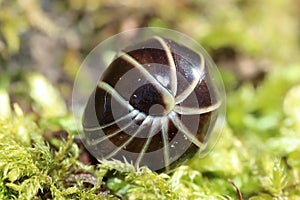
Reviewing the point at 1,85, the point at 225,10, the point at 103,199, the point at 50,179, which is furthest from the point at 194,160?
the point at 225,10

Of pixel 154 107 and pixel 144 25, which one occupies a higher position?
pixel 144 25

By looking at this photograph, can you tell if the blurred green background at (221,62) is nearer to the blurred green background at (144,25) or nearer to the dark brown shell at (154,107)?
the blurred green background at (144,25)

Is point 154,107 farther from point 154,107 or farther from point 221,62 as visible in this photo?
point 221,62

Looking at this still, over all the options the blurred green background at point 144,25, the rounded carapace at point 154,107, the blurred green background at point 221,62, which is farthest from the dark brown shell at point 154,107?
the blurred green background at point 144,25

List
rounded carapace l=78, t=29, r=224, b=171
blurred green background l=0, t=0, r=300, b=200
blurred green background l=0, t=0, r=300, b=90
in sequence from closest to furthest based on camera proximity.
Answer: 1. rounded carapace l=78, t=29, r=224, b=171
2. blurred green background l=0, t=0, r=300, b=200
3. blurred green background l=0, t=0, r=300, b=90

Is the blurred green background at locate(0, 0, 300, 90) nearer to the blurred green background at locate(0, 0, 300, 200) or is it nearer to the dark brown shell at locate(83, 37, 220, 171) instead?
the blurred green background at locate(0, 0, 300, 200)

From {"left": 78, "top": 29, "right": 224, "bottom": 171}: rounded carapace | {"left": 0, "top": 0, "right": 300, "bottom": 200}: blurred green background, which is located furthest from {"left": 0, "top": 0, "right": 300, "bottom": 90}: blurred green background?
{"left": 78, "top": 29, "right": 224, "bottom": 171}: rounded carapace

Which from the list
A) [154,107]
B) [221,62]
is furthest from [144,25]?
[154,107]
